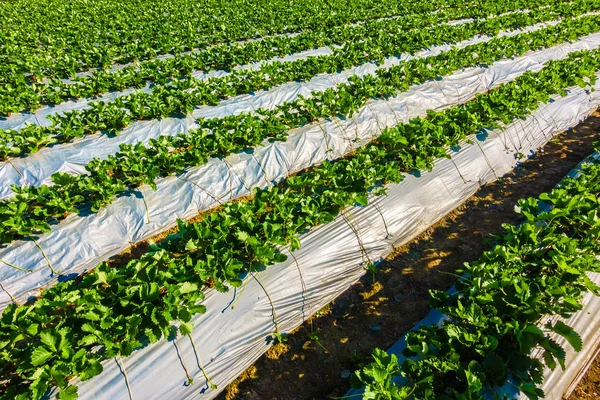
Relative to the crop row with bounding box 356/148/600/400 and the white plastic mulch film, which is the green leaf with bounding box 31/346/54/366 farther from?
the crop row with bounding box 356/148/600/400

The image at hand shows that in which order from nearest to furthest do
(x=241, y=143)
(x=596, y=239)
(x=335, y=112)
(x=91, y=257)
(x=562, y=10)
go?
(x=596, y=239), (x=91, y=257), (x=241, y=143), (x=335, y=112), (x=562, y=10)

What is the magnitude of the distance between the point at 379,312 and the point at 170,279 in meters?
3.18

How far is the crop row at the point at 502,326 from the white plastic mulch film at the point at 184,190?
477cm

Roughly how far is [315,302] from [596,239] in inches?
167

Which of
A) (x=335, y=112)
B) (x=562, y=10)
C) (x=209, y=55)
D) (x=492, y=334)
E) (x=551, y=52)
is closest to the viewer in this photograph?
(x=492, y=334)

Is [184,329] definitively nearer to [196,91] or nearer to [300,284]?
[300,284]

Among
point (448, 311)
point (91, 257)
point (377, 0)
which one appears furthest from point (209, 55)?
point (377, 0)

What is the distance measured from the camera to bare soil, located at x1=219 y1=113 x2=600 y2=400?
14.7ft

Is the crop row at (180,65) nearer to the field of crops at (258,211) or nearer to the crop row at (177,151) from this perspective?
the field of crops at (258,211)

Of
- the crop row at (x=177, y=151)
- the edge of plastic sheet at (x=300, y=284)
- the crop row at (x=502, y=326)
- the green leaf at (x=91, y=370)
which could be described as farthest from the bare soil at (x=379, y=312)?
the crop row at (x=177, y=151)

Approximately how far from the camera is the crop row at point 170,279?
142 inches

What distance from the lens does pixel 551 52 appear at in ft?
47.7

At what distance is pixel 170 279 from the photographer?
4520 mm

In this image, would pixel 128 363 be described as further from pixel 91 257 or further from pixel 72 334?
pixel 91 257
